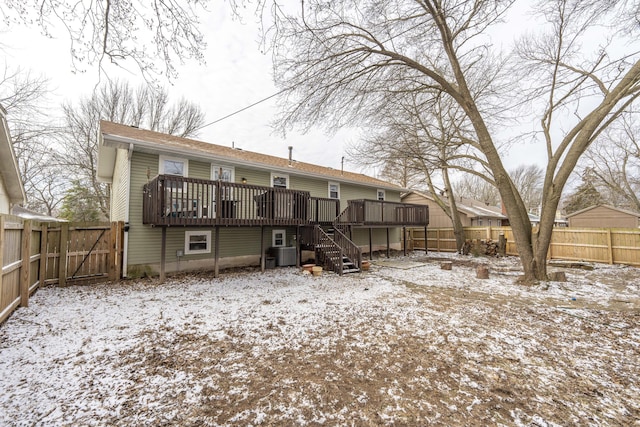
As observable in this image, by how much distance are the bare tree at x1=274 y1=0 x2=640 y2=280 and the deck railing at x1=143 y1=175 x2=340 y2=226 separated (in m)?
2.86

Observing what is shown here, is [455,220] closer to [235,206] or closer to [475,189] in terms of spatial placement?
[235,206]

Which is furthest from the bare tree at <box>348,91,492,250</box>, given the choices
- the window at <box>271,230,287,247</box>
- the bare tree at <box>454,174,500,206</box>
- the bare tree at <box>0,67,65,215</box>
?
the bare tree at <box>454,174,500,206</box>

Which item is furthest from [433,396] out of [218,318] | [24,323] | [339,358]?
[24,323]

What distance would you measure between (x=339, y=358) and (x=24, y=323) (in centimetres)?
521

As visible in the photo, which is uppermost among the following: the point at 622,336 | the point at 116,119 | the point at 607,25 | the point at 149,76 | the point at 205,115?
the point at 205,115

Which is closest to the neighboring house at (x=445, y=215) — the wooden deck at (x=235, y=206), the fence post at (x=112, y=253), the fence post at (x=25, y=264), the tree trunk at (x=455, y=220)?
the tree trunk at (x=455, y=220)

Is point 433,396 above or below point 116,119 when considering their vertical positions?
below

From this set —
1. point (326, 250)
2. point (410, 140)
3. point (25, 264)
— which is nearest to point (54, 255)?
point (25, 264)

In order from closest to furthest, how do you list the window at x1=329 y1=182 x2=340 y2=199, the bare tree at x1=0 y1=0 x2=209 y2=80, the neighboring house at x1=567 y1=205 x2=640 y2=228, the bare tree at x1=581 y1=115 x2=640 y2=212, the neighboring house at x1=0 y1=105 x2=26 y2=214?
1. the bare tree at x1=0 y1=0 x2=209 y2=80
2. the neighboring house at x1=0 y1=105 x2=26 y2=214
3. the window at x1=329 y1=182 x2=340 y2=199
4. the bare tree at x1=581 y1=115 x2=640 y2=212
5. the neighboring house at x1=567 y1=205 x2=640 y2=228

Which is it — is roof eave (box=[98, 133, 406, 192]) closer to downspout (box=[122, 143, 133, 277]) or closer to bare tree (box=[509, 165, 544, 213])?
downspout (box=[122, 143, 133, 277])

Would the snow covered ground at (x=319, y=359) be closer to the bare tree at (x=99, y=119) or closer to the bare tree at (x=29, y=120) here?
the bare tree at (x=29, y=120)

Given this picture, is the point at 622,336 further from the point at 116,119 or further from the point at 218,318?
the point at 116,119

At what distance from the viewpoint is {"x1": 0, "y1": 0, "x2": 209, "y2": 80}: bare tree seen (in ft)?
10.5

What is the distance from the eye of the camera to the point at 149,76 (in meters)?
3.73
